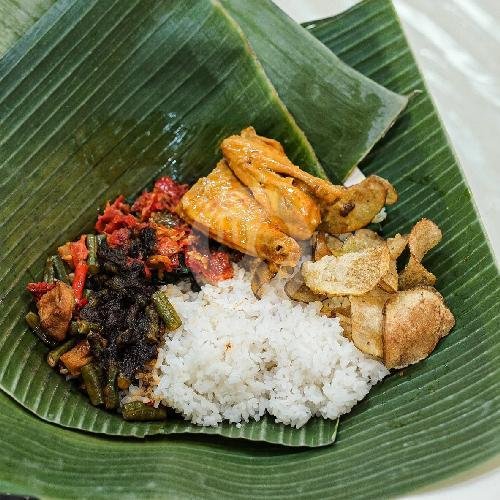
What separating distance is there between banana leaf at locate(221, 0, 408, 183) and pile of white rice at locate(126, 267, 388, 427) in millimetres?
1024

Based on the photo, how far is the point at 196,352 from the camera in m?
3.16

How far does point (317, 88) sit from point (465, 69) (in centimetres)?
161

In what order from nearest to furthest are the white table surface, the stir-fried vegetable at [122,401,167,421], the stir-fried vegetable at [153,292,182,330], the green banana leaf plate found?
the green banana leaf plate, the stir-fried vegetable at [122,401,167,421], the stir-fried vegetable at [153,292,182,330], the white table surface

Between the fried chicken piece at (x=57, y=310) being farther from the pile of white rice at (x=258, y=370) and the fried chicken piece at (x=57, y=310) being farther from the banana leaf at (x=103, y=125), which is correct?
the pile of white rice at (x=258, y=370)

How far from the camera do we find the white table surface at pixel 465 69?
452 cm

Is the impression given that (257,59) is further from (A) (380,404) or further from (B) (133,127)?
(A) (380,404)

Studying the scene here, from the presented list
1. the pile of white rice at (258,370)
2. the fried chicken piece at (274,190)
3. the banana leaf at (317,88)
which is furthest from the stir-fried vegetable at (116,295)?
the banana leaf at (317,88)

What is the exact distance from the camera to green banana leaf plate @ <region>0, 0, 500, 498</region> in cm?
279

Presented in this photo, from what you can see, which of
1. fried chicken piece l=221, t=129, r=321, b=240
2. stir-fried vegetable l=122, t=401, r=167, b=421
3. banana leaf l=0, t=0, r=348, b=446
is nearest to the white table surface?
banana leaf l=0, t=0, r=348, b=446

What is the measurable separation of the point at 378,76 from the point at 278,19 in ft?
2.21

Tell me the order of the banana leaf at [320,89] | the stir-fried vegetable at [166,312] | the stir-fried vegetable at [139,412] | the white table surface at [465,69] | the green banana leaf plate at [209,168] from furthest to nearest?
1. the white table surface at [465,69]
2. the banana leaf at [320,89]
3. the stir-fried vegetable at [166,312]
4. the stir-fried vegetable at [139,412]
5. the green banana leaf plate at [209,168]

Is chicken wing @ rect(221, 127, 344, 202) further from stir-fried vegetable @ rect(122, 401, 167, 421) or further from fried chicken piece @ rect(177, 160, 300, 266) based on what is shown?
stir-fried vegetable @ rect(122, 401, 167, 421)

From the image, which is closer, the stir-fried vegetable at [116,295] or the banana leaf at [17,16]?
the stir-fried vegetable at [116,295]

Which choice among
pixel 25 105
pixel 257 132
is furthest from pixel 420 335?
pixel 25 105
